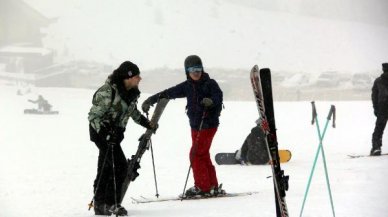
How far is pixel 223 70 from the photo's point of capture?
61125 millimetres

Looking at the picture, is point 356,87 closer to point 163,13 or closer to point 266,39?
point 266,39

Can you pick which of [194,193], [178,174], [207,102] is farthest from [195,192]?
[178,174]

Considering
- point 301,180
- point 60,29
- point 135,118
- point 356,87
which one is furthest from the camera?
point 60,29

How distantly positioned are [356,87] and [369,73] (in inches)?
197

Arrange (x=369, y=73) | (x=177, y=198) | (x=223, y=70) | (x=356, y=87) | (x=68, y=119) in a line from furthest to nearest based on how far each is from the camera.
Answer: (x=223, y=70) → (x=369, y=73) → (x=356, y=87) → (x=68, y=119) → (x=177, y=198)

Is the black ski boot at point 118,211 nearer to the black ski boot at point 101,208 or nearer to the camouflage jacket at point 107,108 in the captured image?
the black ski boot at point 101,208

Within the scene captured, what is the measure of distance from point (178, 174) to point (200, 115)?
2.50 metres

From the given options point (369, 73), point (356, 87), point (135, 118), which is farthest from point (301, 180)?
point (369, 73)

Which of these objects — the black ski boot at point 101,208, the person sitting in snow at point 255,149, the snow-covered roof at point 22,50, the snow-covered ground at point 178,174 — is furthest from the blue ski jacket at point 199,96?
the snow-covered roof at point 22,50

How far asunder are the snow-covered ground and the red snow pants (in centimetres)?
38

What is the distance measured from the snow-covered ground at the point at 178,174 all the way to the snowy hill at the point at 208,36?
43.7 metres

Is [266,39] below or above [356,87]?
above

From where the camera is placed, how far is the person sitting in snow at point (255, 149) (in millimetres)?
8375

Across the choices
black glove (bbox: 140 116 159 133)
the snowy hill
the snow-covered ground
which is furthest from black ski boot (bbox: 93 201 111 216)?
the snowy hill
